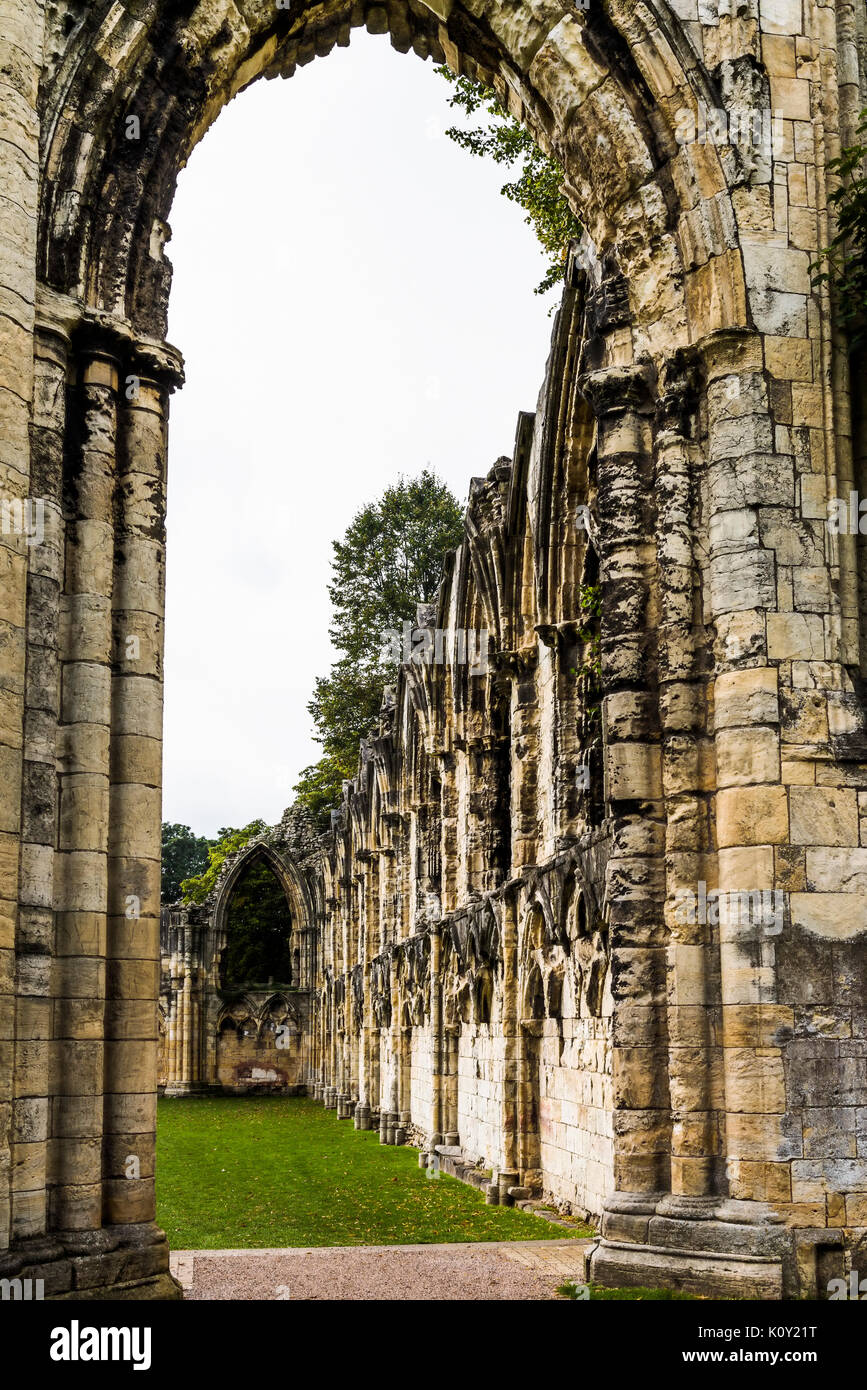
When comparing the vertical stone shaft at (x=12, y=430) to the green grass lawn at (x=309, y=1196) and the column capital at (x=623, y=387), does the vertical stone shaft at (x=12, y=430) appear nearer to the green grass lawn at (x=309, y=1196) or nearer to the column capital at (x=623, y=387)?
the column capital at (x=623, y=387)

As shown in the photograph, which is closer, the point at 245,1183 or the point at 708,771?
the point at 708,771

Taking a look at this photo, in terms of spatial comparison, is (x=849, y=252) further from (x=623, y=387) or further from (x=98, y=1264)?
(x=98, y=1264)

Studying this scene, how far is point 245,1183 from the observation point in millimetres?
14859

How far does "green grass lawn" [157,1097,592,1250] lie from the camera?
10.9 meters

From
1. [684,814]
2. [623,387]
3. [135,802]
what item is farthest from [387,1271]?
[623,387]

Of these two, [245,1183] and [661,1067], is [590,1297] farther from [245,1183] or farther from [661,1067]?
[245,1183]

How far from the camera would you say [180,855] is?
6956 cm

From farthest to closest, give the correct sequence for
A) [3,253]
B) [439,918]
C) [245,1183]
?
[439,918]
[245,1183]
[3,253]

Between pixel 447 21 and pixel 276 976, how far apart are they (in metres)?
33.5

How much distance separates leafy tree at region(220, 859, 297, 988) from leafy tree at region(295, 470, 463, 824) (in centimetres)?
259

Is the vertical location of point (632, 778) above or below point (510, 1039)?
above

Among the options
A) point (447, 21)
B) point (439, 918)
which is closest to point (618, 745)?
point (447, 21)

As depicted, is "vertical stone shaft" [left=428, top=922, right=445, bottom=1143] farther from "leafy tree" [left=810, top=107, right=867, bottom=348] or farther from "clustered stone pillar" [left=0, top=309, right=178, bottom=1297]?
"leafy tree" [left=810, top=107, right=867, bottom=348]

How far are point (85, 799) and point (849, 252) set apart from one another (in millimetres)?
5243
